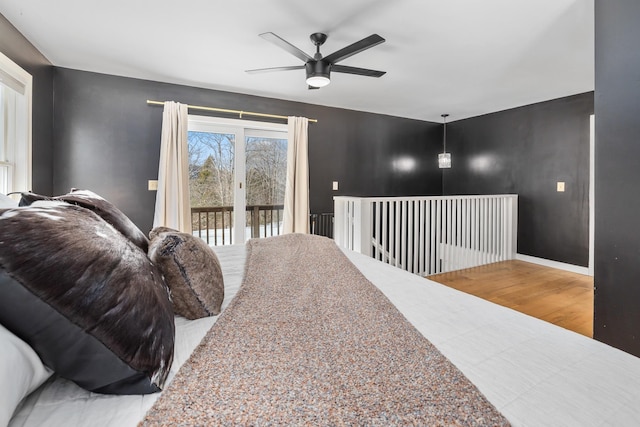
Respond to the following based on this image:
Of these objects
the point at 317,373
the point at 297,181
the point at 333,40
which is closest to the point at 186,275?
the point at 317,373

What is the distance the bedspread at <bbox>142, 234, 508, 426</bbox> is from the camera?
57 centimetres

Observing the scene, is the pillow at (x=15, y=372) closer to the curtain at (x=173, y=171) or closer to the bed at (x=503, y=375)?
the bed at (x=503, y=375)

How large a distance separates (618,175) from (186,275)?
2155 millimetres

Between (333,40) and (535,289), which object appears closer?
(333,40)

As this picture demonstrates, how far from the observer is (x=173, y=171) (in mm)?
3475

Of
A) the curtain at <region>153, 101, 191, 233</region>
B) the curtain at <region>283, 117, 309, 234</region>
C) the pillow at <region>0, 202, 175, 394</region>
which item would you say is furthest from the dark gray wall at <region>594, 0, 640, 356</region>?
the curtain at <region>153, 101, 191, 233</region>

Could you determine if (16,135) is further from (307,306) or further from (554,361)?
(554,361)

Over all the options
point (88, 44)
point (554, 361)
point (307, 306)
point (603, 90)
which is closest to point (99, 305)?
point (307, 306)

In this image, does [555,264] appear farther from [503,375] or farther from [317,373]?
[317,373]

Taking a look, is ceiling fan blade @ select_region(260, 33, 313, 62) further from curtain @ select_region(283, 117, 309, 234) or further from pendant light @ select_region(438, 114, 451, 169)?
pendant light @ select_region(438, 114, 451, 169)

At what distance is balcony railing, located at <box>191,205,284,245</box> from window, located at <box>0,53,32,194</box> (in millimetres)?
1581

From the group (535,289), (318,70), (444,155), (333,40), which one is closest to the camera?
(318,70)

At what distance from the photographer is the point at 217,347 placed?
2.65ft

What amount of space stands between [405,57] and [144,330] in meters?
3.04
